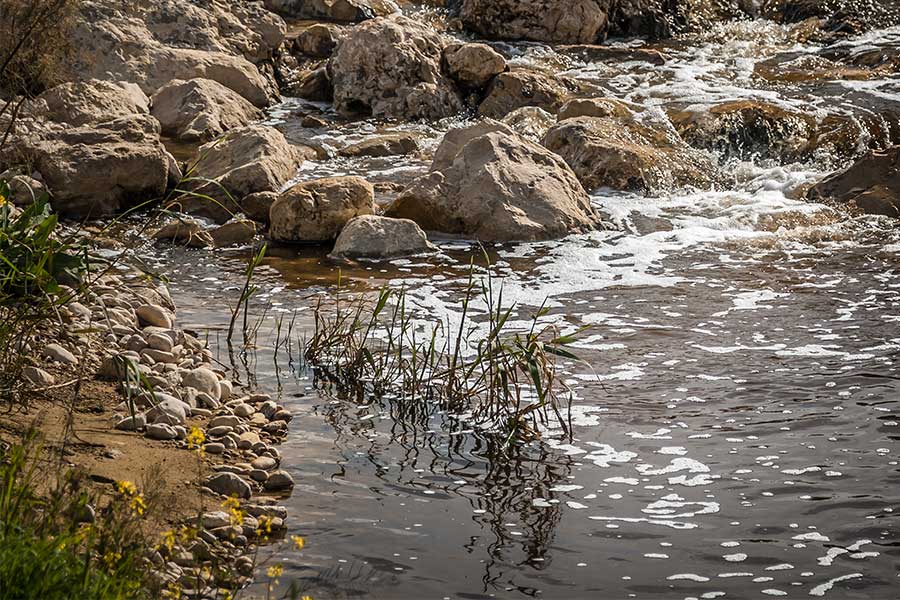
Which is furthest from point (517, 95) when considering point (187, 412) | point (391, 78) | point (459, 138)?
point (187, 412)

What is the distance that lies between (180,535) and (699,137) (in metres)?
9.83

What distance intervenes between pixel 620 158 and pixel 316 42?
7.28m

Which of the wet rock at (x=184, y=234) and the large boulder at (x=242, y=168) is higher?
the large boulder at (x=242, y=168)

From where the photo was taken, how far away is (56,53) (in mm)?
9672

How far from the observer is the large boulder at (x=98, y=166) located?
9.32 meters

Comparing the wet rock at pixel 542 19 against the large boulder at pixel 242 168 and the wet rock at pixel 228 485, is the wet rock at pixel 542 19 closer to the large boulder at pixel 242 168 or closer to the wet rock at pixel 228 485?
the large boulder at pixel 242 168

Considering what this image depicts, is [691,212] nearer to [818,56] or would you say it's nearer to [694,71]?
[694,71]

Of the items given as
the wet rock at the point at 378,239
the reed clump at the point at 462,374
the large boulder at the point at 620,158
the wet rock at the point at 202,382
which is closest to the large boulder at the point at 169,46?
the large boulder at the point at 620,158

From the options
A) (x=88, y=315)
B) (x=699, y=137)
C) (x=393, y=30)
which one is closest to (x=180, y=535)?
(x=88, y=315)

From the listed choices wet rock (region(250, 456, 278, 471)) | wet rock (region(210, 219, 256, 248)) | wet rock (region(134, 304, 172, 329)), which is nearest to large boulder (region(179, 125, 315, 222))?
wet rock (region(210, 219, 256, 248))

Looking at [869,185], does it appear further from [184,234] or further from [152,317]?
[152,317]

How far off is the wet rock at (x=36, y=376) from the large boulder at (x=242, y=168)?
483cm

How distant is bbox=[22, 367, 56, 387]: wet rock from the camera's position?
4.79m

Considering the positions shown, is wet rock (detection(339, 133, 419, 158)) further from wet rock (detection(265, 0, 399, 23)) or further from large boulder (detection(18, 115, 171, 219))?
wet rock (detection(265, 0, 399, 23))
